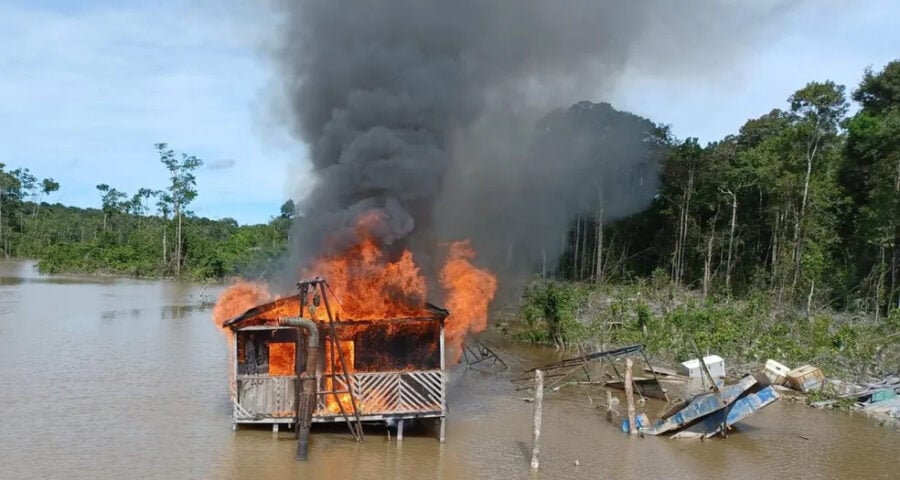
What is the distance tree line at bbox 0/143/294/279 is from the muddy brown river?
34.3 meters

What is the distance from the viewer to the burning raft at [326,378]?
17078mm

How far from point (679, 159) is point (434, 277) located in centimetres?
3627

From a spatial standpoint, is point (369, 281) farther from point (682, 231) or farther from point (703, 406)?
point (682, 231)

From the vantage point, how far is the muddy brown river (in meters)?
15.9

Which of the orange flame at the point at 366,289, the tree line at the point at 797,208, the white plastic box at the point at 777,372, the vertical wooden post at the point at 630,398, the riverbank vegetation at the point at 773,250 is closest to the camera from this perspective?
the orange flame at the point at 366,289

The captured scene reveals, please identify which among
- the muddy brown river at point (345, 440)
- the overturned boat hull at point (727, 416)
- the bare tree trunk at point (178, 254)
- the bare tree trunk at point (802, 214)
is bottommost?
the muddy brown river at point (345, 440)

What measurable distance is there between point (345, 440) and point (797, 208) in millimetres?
35314

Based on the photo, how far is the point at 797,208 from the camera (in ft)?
141

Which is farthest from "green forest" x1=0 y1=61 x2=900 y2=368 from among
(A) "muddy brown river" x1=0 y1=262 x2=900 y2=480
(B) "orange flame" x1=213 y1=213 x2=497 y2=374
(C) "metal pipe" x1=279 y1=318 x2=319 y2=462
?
(C) "metal pipe" x1=279 y1=318 x2=319 y2=462

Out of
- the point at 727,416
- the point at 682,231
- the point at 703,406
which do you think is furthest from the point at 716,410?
the point at 682,231

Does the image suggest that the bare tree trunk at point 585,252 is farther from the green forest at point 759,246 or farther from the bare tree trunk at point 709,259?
the bare tree trunk at point 709,259

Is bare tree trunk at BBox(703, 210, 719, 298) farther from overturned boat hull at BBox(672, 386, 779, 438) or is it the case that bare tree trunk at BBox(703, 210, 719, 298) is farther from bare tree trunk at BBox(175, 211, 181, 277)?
bare tree trunk at BBox(175, 211, 181, 277)

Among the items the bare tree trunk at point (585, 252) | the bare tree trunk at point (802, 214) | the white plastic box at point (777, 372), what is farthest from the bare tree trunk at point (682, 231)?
the white plastic box at point (777, 372)

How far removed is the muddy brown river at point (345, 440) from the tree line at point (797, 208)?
17471 mm
